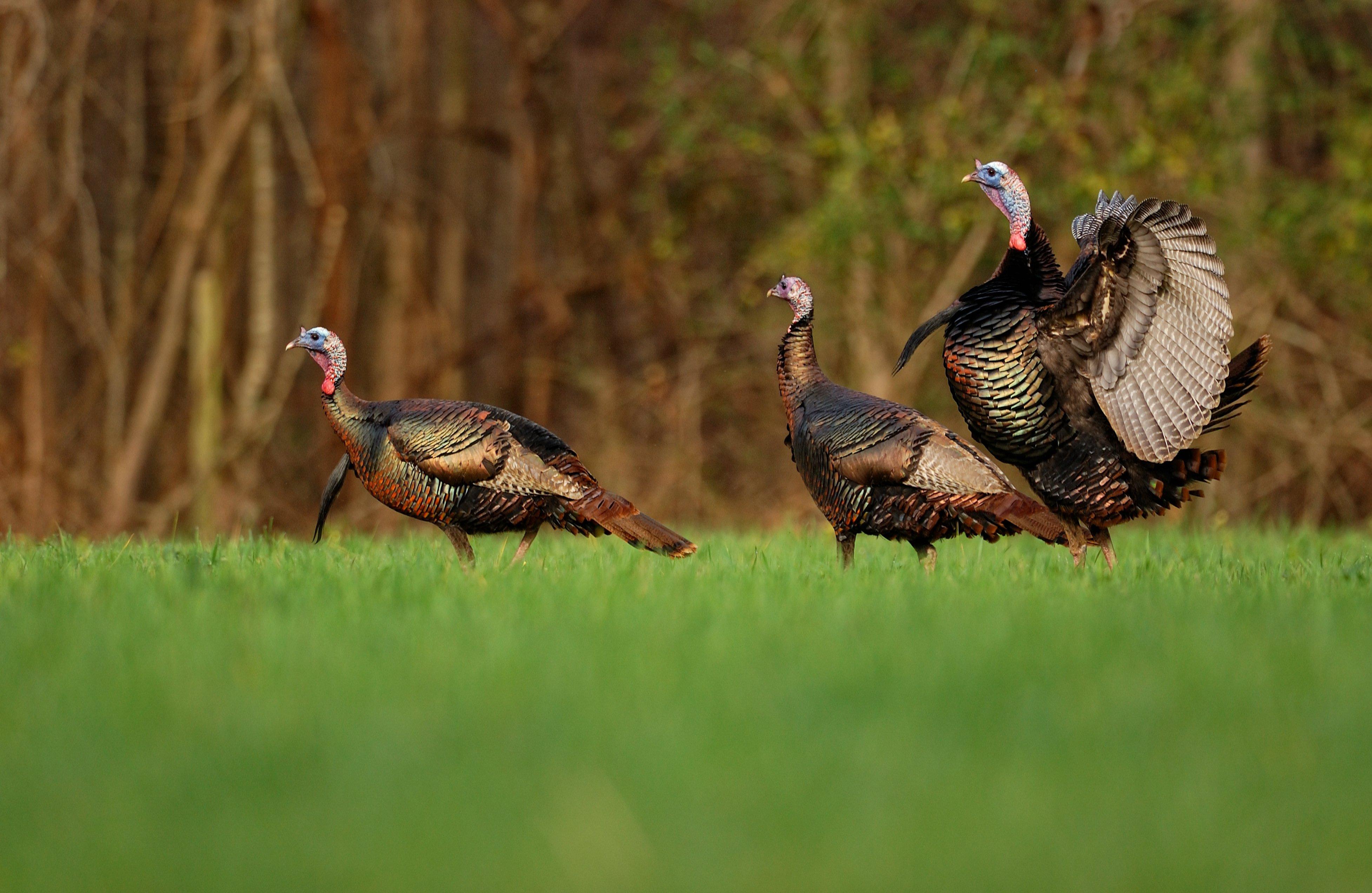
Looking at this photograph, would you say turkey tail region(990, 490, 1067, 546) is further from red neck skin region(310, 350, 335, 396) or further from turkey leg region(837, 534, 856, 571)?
red neck skin region(310, 350, 335, 396)

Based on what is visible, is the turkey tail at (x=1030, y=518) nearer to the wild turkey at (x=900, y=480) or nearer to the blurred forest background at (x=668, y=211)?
the wild turkey at (x=900, y=480)

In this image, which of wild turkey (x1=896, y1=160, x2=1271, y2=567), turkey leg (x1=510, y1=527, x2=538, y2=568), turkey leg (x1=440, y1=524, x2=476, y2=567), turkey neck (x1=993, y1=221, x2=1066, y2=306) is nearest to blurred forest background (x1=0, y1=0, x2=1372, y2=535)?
turkey neck (x1=993, y1=221, x2=1066, y2=306)

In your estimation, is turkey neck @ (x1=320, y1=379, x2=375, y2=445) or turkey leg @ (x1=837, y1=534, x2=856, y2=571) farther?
turkey neck @ (x1=320, y1=379, x2=375, y2=445)

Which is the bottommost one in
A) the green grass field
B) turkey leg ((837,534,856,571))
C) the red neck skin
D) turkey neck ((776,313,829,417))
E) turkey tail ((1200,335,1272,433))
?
the green grass field

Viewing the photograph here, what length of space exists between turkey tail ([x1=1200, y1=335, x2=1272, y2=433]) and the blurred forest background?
5058 mm

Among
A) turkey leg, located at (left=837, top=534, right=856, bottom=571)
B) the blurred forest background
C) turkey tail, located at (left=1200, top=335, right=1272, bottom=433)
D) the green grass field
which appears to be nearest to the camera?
the green grass field

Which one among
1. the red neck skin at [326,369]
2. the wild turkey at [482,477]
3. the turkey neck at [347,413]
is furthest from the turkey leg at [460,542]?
the red neck skin at [326,369]

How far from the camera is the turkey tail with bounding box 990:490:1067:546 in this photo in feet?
17.1

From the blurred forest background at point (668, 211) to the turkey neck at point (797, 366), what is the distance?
496cm

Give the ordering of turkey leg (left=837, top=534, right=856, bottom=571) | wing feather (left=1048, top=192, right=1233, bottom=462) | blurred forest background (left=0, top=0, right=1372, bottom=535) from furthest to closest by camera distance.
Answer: blurred forest background (left=0, top=0, right=1372, bottom=535), turkey leg (left=837, top=534, right=856, bottom=571), wing feather (left=1048, top=192, right=1233, bottom=462)

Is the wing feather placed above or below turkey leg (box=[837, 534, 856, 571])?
above

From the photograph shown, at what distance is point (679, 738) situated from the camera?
2.89m

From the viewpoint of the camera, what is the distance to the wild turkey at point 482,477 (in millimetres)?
5738

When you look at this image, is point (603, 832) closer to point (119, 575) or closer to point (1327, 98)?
point (119, 575)
